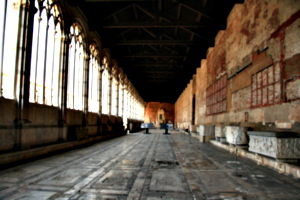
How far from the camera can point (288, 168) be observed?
525 cm

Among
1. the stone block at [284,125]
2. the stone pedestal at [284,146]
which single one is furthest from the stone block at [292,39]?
the stone pedestal at [284,146]

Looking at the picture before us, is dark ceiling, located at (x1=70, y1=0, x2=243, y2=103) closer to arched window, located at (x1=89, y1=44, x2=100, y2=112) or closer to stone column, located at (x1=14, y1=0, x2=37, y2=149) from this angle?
arched window, located at (x1=89, y1=44, x2=100, y2=112)

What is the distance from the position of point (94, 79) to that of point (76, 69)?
333 centimetres

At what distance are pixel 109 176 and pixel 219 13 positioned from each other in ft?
37.8

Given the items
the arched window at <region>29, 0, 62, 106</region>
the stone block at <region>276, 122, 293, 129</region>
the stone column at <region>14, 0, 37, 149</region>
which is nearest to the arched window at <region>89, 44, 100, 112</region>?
the arched window at <region>29, 0, 62, 106</region>

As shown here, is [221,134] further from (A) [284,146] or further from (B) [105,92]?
(B) [105,92]

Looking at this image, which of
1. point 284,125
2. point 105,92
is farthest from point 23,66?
point 105,92

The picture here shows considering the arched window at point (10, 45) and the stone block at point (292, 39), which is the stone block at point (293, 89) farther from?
the arched window at point (10, 45)

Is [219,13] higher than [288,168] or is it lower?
higher

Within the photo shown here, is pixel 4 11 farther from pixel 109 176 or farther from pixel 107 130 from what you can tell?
pixel 107 130

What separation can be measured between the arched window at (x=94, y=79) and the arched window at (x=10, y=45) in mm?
7736

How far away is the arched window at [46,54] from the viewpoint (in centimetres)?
859

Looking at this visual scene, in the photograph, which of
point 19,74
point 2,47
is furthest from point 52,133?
point 2,47

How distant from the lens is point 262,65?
8281mm
